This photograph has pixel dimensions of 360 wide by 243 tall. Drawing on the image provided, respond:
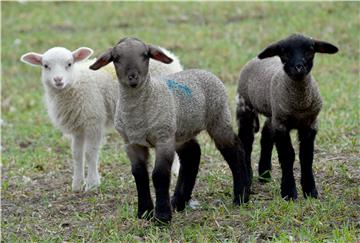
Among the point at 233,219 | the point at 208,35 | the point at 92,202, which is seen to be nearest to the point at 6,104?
the point at 208,35

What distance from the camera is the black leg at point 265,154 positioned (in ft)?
25.7

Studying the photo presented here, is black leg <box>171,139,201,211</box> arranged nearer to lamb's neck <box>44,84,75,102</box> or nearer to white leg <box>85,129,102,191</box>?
white leg <box>85,129,102,191</box>

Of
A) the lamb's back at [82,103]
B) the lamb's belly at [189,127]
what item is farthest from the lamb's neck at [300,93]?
the lamb's back at [82,103]

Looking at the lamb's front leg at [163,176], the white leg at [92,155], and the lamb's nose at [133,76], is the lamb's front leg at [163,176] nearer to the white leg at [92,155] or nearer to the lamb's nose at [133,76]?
the lamb's nose at [133,76]

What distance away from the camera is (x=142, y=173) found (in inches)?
264

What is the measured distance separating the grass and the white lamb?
1.13ft

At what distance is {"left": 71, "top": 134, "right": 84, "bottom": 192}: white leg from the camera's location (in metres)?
8.73

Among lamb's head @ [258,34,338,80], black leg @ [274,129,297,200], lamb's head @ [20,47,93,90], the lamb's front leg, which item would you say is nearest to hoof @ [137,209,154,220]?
the lamb's front leg

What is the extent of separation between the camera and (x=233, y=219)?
21.7ft

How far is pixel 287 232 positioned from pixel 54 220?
2.53 m

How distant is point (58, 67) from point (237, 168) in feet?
8.32

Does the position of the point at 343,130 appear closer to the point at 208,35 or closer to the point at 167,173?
the point at 167,173

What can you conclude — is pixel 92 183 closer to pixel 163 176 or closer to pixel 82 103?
pixel 82 103

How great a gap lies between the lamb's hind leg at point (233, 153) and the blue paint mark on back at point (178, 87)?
18.3 inches
